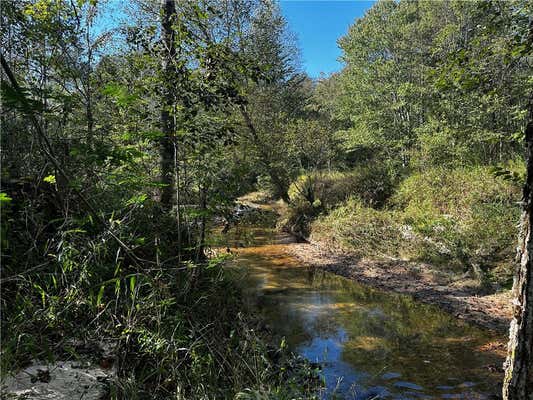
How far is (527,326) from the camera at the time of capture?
2.25 metres

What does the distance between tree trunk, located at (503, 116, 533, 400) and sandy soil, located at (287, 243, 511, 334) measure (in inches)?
188

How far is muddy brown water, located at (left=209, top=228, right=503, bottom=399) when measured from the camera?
470 centimetres

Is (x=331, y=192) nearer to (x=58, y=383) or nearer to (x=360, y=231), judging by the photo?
(x=360, y=231)

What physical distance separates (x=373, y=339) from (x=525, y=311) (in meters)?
4.27

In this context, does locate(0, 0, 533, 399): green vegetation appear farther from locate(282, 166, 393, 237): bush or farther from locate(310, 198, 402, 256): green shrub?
locate(282, 166, 393, 237): bush

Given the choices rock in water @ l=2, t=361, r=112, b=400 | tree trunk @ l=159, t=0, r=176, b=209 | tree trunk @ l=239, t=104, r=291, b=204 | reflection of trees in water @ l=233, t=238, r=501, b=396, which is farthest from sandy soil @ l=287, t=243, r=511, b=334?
rock in water @ l=2, t=361, r=112, b=400

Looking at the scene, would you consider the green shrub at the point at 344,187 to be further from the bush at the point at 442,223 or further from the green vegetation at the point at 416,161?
the bush at the point at 442,223

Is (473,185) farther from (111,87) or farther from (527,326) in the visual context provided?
(111,87)

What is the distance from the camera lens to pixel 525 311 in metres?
2.26

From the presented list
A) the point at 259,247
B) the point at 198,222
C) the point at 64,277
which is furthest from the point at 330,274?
the point at 64,277

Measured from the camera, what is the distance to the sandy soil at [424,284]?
22.5ft

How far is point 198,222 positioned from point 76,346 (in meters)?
2.18

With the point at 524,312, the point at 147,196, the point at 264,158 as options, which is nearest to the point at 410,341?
the point at 524,312

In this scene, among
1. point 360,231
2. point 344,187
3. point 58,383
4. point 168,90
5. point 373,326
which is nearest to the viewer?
point 58,383
